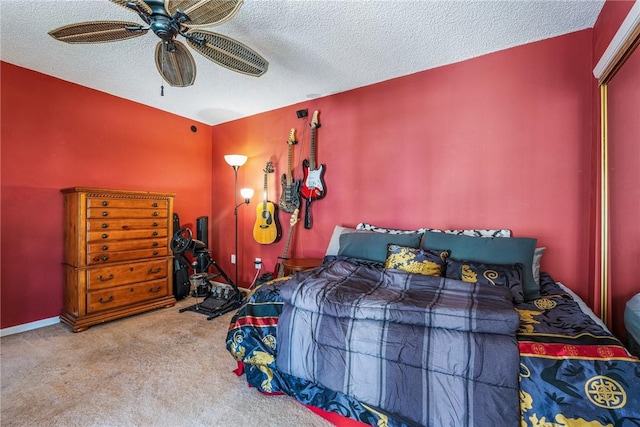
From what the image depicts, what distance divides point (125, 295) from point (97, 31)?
2.39 meters

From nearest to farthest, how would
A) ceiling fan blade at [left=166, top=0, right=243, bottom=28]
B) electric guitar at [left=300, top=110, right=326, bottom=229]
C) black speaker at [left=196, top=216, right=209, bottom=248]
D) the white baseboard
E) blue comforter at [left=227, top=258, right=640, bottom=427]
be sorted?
blue comforter at [left=227, top=258, right=640, bottom=427] → ceiling fan blade at [left=166, top=0, right=243, bottom=28] → the white baseboard → electric guitar at [left=300, top=110, right=326, bottom=229] → black speaker at [left=196, top=216, right=209, bottom=248]

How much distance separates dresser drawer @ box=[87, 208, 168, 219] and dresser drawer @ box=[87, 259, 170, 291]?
497 millimetres

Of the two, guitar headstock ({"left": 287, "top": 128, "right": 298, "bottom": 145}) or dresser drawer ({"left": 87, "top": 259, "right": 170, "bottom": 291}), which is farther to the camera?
guitar headstock ({"left": 287, "top": 128, "right": 298, "bottom": 145})

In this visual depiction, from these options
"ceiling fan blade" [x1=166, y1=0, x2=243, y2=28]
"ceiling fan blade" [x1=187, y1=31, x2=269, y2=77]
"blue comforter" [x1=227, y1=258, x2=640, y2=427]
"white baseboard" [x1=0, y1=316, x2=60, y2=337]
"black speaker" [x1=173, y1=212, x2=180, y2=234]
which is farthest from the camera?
"black speaker" [x1=173, y1=212, x2=180, y2=234]

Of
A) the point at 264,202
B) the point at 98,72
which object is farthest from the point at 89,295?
the point at 98,72

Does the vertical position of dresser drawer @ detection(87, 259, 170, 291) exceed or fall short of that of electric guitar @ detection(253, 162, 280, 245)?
it falls short

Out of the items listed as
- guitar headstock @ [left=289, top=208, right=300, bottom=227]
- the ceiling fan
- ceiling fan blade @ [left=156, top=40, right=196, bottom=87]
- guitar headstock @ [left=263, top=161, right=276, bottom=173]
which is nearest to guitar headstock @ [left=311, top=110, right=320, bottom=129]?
guitar headstock @ [left=263, top=161, right=276, bottom=173]

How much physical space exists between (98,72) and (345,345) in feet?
10.7

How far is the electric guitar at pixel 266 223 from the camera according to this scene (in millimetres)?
3410

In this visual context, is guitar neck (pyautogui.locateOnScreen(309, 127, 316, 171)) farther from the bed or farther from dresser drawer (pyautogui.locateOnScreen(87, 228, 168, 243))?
dresser drawer (pyautogui.locateOnScreen(87, 228, 168, 243))

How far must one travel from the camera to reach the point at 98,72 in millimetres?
2686

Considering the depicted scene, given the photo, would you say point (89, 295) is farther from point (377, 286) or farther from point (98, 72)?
point (377, 286)

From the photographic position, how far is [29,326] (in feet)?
8.65

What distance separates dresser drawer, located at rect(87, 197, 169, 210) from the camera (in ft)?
8.76
